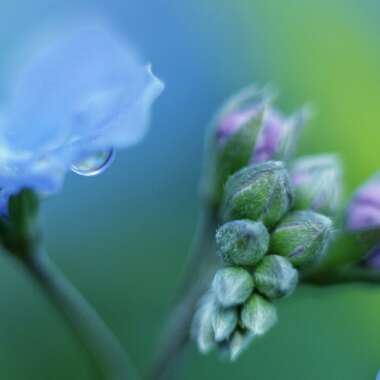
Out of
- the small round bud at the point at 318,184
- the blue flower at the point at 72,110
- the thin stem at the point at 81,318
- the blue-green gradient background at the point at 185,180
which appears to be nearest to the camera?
the blue flower at the point at 72,110

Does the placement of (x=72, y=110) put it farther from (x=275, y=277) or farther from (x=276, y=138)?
(x=275, y=277)

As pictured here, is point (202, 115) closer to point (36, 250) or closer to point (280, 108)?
point (280, 108)

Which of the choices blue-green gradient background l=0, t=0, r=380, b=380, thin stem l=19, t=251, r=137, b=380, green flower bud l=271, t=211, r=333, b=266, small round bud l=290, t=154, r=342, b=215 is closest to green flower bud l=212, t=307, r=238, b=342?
green flower bud l=271, t=211, r=333, b=266

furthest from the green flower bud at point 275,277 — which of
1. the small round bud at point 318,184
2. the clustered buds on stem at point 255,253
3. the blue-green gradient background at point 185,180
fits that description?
the blue-green gradient background at point 185,180

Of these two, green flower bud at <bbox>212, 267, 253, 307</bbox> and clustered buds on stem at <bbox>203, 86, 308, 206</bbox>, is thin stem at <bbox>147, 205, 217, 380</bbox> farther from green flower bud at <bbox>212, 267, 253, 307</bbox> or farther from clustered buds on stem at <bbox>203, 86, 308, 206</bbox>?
green flower bud at <bbox>212, 267, 253, 307</bbox>

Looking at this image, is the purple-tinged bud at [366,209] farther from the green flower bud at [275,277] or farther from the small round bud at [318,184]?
the green flower bud at [275,277]

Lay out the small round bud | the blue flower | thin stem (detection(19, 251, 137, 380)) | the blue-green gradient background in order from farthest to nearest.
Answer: the blue-green gradient background, thin stem (detection(19, 251, 137, 380)), the small round bud, the blue flower
